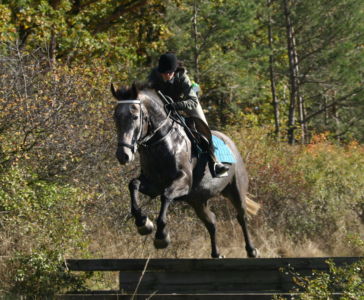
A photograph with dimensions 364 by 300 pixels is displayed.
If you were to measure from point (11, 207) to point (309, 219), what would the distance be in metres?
7.36

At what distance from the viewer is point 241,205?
1170cm

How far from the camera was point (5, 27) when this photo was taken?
1770 centimetres

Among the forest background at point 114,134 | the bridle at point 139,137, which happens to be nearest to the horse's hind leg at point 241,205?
the forest background at point 114,134

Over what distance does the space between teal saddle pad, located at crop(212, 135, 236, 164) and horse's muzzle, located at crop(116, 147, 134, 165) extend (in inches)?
96.7

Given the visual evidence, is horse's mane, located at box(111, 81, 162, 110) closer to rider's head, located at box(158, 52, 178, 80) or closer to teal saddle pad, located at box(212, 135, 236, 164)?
rider's head, located at box(158, 52, 178, 80)

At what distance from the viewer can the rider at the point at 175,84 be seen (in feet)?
31.6

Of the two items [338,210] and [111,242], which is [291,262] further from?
[338,210]

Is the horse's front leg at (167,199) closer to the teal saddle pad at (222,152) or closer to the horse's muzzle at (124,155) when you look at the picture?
the horse's muzzle at (124,155)

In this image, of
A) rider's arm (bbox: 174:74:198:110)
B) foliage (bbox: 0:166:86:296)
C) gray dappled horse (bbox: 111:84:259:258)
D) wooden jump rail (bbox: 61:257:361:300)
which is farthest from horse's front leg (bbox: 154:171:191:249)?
foliage (bbox: 0:166:86:296)

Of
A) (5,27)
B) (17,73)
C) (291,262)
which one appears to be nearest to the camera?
(291,262)

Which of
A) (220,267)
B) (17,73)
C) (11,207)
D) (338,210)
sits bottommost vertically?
(338,210)

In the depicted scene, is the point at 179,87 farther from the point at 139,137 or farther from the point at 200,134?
the point at 139,137

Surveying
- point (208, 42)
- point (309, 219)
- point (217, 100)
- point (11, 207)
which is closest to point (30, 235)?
point (11, 207)

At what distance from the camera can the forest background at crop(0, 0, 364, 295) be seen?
11.0m
